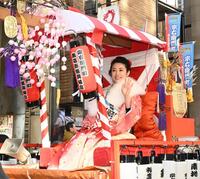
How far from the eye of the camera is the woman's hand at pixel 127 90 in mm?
6958

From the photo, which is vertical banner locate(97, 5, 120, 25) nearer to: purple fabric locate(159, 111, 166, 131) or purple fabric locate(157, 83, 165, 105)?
purple fabric locate(157, 83, 165, 105)

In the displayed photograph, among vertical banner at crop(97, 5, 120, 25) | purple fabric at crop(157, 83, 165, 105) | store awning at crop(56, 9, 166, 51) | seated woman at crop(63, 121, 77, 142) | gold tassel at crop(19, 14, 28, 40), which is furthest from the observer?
vertical banner at crop(97, 5, 120, 25)

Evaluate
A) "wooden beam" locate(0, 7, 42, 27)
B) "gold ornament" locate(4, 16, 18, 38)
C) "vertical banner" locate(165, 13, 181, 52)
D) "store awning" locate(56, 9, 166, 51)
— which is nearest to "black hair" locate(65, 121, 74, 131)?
"store awning" locate(56, 9, 166, 51)

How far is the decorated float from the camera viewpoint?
208 inches

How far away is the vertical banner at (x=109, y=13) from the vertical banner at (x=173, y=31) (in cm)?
357

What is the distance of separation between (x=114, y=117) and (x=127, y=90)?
0.57m

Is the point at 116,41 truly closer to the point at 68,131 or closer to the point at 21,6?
the point at 21,6

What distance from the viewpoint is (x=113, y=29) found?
596cm

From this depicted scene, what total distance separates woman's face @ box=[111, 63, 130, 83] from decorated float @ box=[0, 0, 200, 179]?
351mm

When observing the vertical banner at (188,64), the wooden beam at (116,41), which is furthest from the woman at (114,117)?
the vertical banner at (188,64)

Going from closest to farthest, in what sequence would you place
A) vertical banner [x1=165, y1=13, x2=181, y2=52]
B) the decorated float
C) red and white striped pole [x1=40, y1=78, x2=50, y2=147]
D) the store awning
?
1. the decorated float
2. the store awning
3. red and white striped pole [x1=40, y1=78, x2=50, y2=147]
4. vertical banner [x1=165, y1=13, x2=181, y2=52]

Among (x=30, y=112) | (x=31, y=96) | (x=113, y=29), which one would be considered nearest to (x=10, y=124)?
(x=30, y=112)

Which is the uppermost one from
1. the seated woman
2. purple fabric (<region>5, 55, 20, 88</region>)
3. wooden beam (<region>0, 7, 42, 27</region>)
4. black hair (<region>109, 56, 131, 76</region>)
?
wooden beam (<region>0, 7, 42, 27</region>)

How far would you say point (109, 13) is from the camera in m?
12.1
